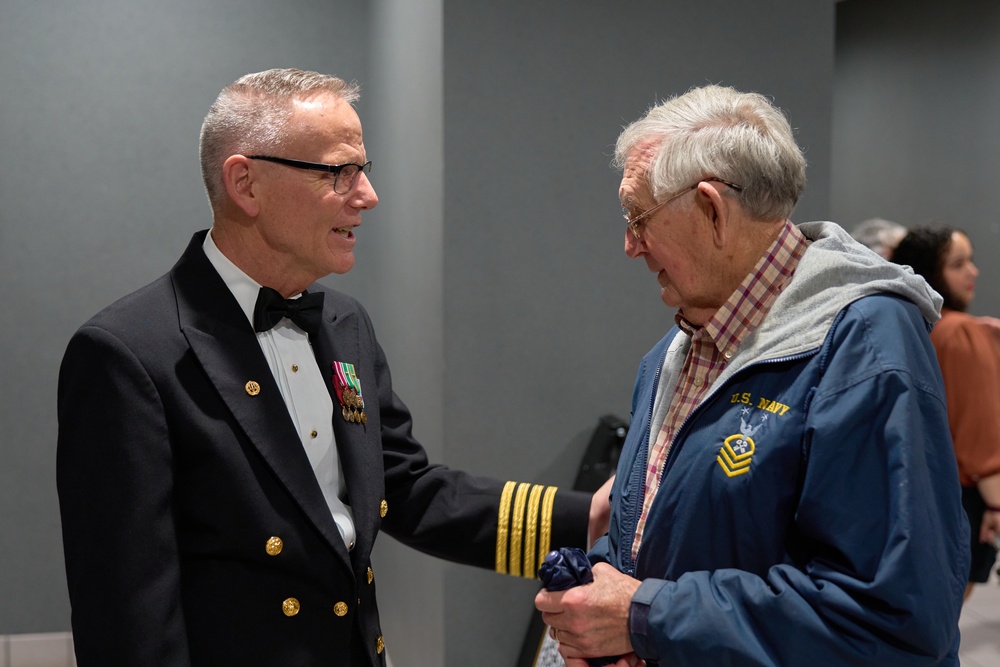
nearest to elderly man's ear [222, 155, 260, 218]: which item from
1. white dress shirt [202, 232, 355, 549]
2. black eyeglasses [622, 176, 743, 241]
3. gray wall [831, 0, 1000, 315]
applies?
white dress shirt [202, 232, 355, 549]

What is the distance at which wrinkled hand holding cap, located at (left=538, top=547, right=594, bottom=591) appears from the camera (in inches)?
58.4

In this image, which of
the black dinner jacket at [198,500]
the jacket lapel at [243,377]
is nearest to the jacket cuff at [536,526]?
the black dinner jacket at [198,500]

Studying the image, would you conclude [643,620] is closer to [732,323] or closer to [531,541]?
[732,323]

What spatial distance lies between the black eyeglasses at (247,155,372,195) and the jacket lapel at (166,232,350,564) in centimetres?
23

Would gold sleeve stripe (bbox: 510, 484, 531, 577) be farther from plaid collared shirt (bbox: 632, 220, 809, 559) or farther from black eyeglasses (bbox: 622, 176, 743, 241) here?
black eyeglasses (bbox: 622, 176, 743, 241)

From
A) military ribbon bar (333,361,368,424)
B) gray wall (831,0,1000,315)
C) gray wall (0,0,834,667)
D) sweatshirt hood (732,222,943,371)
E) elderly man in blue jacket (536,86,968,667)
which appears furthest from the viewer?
gray wall (831,0,1000,315)

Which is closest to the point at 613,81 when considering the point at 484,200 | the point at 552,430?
the point at 484,200

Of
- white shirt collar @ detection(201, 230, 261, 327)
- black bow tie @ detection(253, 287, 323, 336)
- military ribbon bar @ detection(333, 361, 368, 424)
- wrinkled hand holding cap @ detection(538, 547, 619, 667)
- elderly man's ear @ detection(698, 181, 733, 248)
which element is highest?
elderly man's ear @ detection(698, 181, 733, 248)

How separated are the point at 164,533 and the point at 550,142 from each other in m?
1.89

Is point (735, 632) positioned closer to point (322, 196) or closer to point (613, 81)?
point (322, 196)

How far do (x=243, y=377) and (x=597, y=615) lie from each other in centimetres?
76

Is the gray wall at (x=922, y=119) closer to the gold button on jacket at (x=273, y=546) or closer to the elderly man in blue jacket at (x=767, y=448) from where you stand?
the elderly man in blue jacket at (x=767, y=448)

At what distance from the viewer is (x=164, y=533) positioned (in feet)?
5.14

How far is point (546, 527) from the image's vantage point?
7.04 ft
